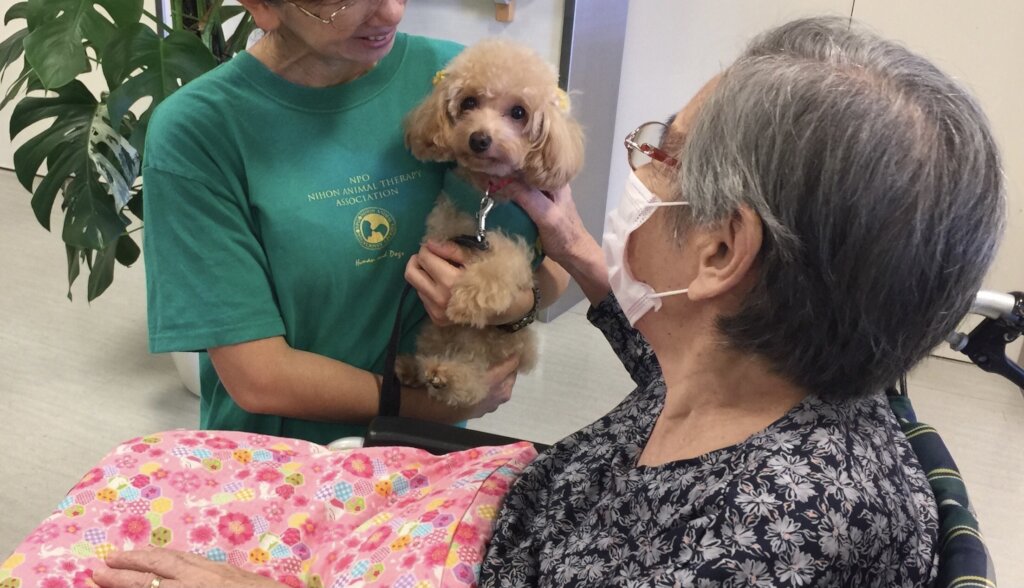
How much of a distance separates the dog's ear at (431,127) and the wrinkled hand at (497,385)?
409mm

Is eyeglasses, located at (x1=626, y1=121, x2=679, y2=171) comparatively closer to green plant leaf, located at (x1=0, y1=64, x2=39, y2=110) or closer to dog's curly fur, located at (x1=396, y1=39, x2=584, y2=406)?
dog's curly fur, located at (x1=396, y1=39, x2=584, y2=406)

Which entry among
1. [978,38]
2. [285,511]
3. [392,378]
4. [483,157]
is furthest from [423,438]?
[978,38]

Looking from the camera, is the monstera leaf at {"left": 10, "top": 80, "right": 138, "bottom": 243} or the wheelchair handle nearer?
the wheelchair handle

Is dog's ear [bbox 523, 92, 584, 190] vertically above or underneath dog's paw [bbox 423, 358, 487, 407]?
above

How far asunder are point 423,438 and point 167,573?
425 mm

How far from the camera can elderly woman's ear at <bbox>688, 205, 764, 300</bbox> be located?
0.81 meters

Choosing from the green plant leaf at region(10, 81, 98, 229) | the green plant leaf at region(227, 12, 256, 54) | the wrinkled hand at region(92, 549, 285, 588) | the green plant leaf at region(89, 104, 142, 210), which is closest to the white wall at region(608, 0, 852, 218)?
the green plant leaf at region(227, 12, 256, 54)

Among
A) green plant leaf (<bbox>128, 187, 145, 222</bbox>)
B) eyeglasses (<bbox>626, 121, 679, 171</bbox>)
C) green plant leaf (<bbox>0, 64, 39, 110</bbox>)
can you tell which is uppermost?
eyeglasses (<bbox>626, 121, 679, 171</bbox>)

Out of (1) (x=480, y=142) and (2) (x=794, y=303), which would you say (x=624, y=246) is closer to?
(2) (x=794, y=303)

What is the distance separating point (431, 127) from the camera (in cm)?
133

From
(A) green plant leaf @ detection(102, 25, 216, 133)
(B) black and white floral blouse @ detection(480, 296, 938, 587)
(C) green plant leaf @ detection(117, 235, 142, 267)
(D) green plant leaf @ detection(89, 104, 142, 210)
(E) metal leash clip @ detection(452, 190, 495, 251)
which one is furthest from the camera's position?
(C) green plant leaf @ detection(117, 235, 142, 267)

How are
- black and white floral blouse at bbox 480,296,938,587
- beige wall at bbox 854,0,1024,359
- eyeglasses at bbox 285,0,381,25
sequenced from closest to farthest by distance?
black and white floral blouse at bbox 480,296,938,587, eyeglasses at bbox 285,0,381,25, beige wall at bbox 854,0,1024,359

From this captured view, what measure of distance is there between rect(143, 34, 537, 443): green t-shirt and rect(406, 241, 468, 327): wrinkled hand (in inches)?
1.6

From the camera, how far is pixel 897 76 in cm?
78
